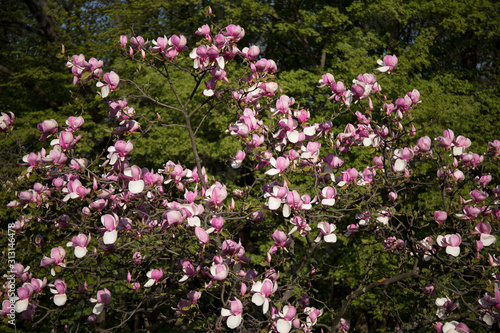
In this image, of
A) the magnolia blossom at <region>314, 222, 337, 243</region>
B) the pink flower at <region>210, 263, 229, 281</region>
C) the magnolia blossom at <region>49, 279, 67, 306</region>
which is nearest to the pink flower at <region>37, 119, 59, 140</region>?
the magnolia blossom at <region>49, 279, 67, 306</region>

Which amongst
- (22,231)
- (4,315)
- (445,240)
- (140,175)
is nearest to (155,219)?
(140,175)

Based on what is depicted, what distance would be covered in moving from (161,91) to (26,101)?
5.51 meters

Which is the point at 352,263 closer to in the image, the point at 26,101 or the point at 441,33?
the point at 441,33

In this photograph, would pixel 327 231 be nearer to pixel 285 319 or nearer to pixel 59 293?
pixel 285 319

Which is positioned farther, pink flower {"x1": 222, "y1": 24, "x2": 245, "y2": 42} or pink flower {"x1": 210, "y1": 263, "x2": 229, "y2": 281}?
pink flower {"x1": 222, "y1": 24, "x2": 245, "y2": 42}

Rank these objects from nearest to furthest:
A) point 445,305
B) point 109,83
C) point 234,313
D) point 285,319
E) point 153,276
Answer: point 234,313 → point 285,319 → point 109,83 → point 153,276 → point 445,305

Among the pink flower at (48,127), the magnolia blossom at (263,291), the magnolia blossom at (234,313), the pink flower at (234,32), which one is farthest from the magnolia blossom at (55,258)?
the pink flower at (234,32)

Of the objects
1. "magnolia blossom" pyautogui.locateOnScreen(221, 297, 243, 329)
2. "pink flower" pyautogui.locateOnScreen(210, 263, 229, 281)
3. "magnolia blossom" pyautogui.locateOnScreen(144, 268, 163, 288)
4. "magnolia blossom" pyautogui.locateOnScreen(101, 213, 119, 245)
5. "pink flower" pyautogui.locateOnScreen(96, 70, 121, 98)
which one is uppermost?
"pink flower" pyautogui.locateOnScreen(96, 70, 121, 98)

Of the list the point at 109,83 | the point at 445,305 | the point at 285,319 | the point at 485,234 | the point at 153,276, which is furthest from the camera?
the point at 445,305

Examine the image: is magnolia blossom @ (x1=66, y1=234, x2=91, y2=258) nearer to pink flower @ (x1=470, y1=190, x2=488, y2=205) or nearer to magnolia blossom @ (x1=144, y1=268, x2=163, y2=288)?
magnolia blossom @ (x1=144, y1=268, x2=163, y2=288)

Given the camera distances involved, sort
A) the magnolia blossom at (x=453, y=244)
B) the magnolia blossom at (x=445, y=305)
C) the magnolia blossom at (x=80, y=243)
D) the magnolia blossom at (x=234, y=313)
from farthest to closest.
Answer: the magnolia blossom at (x=445, y=305)
the magnolia blossom at (x=453, y=244)
the magnolia blossom at (x=80, y=243)
the magnolia blossom at (x=234, y=313)

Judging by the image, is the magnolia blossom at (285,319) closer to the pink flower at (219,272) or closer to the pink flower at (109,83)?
the pink flower at (219,272)

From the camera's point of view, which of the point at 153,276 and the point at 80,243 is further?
the point at 153,276

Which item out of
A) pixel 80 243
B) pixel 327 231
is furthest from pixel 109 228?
pixel 327 231
